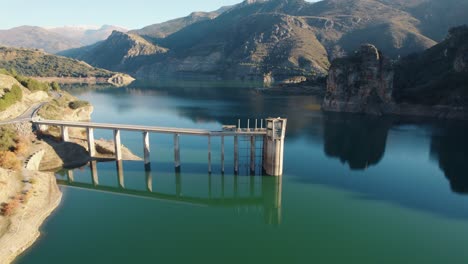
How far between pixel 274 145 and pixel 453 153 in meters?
46.9

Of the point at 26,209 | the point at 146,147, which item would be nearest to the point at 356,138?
the point at 146,147

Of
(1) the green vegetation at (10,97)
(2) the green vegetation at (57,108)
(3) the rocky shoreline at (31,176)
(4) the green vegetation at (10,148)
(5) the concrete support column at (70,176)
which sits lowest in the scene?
(5) the concrete support column at (70,176)

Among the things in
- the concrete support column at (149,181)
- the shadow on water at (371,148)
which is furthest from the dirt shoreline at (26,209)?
the shadow on water at (371,148)

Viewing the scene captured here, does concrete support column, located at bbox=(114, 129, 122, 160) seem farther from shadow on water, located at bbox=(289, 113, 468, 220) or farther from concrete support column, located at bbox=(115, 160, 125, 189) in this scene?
shadow on water, located at bbox=(289, 113, 468, 220)

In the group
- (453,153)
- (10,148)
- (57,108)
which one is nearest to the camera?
(10,148)

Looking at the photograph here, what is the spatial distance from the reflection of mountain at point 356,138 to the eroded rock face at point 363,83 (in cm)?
715

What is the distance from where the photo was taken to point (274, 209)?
45.8 meters

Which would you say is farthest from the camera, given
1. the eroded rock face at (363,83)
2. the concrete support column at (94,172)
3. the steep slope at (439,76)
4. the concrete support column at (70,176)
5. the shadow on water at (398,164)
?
the eroded rock face at (363,83)

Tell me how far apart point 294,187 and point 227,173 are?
440 inches

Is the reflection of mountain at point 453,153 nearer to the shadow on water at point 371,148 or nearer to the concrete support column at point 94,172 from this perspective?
the shadow on water at point 371,148

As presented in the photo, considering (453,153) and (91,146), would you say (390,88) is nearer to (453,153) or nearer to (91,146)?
(453,153)

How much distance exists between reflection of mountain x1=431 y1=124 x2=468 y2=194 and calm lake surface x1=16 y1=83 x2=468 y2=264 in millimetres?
331

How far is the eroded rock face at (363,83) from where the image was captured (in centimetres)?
11781

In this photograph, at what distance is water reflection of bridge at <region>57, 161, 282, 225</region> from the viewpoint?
47.0 m
